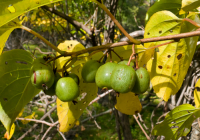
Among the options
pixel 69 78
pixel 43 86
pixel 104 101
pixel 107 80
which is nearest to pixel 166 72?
pixel 107 80

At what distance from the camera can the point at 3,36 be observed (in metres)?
0.91

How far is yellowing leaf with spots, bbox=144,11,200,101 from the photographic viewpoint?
109 cm

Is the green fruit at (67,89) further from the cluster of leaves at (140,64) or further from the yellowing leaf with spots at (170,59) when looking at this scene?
the yellowing leaf with spots at (170,59)

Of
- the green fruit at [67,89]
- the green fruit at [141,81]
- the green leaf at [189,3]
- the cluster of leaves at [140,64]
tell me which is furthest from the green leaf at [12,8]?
the green leaf at [189,3]

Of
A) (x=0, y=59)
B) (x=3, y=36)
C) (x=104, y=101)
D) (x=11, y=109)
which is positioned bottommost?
(x=104, y=101)

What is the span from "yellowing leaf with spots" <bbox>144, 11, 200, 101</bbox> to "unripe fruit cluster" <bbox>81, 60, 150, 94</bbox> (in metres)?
0.32

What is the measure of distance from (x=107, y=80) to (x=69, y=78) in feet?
0.67

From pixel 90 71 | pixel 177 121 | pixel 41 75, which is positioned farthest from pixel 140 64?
pixel 177 121

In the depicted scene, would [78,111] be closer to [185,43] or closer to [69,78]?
[69,78]

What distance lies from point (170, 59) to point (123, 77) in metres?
0.52

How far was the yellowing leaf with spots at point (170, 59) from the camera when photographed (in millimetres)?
1087

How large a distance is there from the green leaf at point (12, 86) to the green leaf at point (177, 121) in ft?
3.46

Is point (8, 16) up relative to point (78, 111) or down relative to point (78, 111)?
up

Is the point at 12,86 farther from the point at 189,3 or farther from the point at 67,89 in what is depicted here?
the point at 189,3
